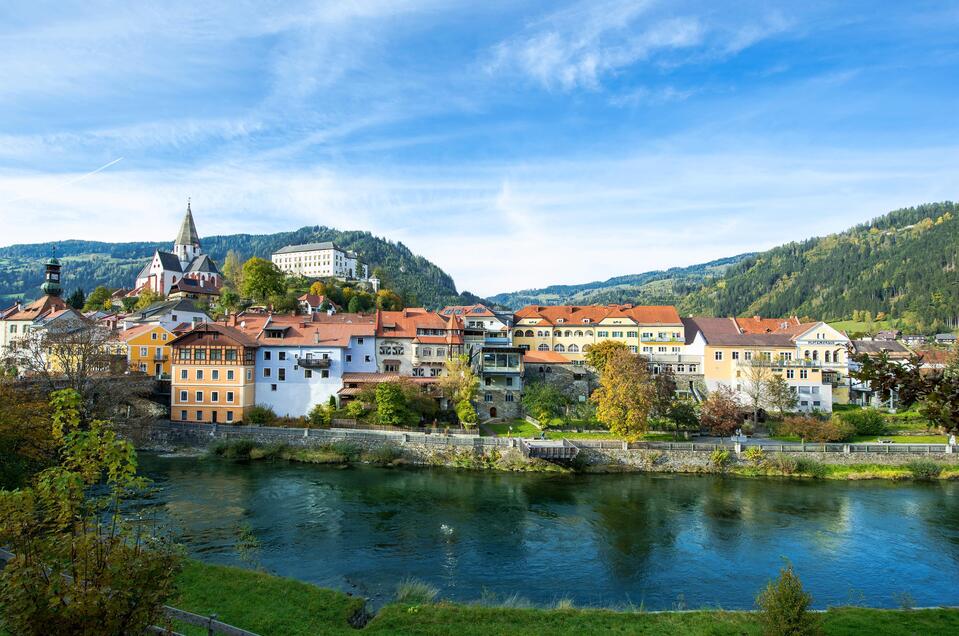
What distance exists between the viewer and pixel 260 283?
82.5 m

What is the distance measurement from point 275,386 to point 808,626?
45477 millimetres

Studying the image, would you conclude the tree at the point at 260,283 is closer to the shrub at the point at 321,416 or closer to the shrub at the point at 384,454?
the shrub at the point at 321,416

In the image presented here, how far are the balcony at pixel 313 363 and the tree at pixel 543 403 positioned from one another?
17.9 meters

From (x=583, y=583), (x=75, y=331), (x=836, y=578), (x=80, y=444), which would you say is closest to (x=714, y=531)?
(x=836, y=578)

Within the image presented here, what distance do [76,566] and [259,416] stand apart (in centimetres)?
4134

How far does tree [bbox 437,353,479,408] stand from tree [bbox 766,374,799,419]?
1035 inches

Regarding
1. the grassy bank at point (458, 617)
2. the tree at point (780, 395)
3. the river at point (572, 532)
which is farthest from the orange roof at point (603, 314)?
the grassy bank at point (458, 617)

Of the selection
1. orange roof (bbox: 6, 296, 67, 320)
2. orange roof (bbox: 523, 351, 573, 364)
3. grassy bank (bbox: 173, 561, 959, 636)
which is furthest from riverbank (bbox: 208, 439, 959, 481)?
orange roof (bbox: 6, 296, 67, 320)

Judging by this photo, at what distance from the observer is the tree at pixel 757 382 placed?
5169 centimetres

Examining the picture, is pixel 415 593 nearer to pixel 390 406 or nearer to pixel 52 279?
pixel 390 406

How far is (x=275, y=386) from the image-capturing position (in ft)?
164

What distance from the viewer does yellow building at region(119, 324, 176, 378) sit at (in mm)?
54219

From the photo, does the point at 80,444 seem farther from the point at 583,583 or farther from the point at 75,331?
the point at 75,331

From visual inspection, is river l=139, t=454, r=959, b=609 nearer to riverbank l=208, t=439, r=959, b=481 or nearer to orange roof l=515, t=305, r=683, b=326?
riverbank l=208, t=439, r=959, b=481
